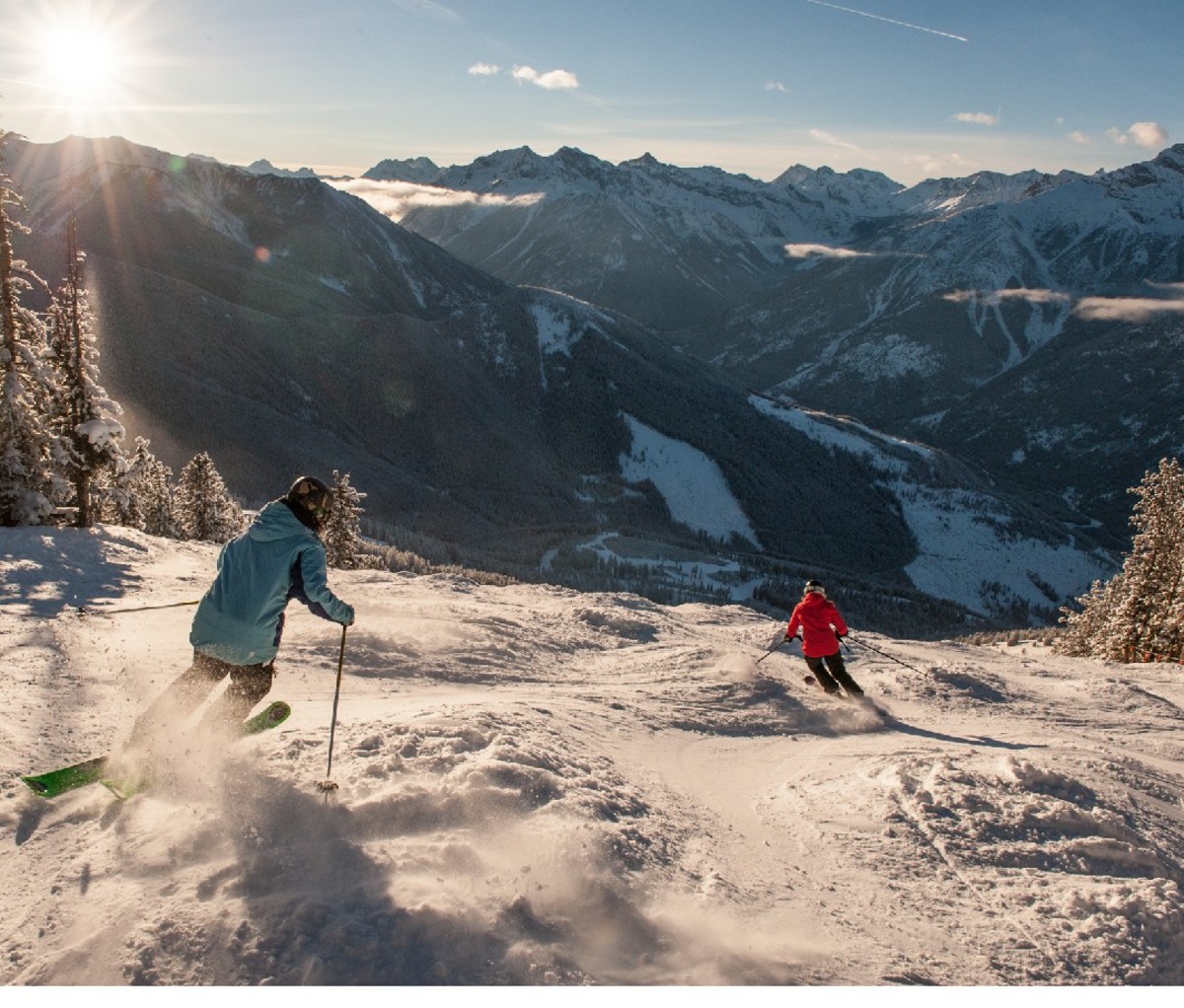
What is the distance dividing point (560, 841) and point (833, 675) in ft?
29.4

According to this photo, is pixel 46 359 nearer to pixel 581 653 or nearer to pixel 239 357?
pixel 581 653

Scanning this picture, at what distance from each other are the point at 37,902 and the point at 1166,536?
38538 mm

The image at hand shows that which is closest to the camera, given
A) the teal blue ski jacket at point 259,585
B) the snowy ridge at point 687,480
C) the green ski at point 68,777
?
the green ski at point 68,777

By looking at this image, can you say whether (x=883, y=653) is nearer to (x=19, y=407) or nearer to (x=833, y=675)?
(x=833, y=675)

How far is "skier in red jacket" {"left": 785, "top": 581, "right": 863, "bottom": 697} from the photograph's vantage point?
538 inches

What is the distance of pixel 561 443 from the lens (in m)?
118

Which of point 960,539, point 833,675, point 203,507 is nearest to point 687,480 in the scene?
point 960,539

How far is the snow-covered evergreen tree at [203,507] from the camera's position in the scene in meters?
44.8

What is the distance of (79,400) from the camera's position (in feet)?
88.5

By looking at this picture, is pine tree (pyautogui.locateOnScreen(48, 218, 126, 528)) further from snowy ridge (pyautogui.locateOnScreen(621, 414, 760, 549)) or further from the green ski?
snowy ridge (pyautogui.locateOnScreen(621, 414, 760, 549))

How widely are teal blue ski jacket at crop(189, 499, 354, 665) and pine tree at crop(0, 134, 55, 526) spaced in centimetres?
2049

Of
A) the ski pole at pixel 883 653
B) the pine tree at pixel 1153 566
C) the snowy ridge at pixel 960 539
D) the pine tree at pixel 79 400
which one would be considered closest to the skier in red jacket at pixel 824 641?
the ski pole at pixel 883 653

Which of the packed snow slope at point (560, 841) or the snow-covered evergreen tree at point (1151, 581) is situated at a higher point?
the packed snow slope at point (560, 841)

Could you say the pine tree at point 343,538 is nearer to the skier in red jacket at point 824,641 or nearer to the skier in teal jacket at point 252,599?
the skier in red jacket at point 824,641
